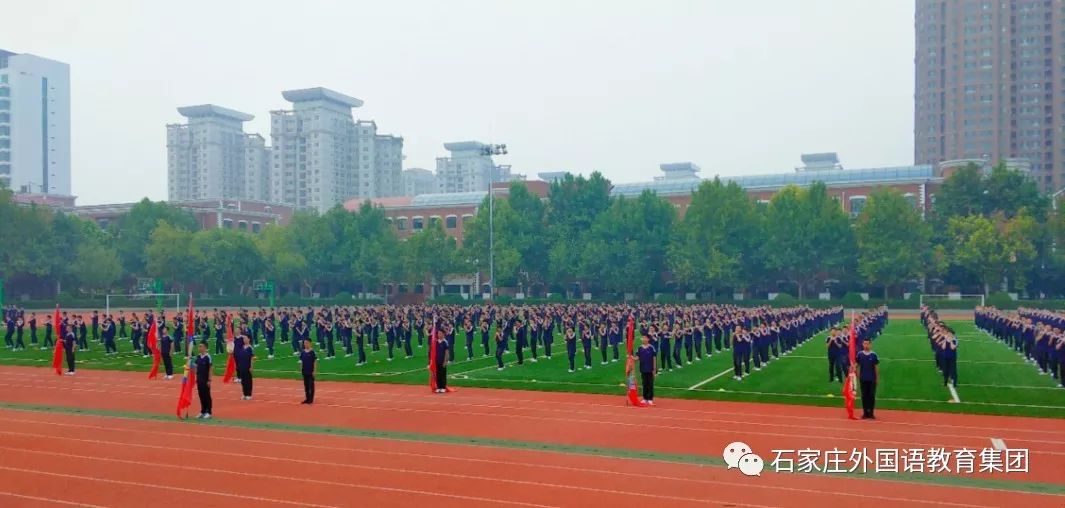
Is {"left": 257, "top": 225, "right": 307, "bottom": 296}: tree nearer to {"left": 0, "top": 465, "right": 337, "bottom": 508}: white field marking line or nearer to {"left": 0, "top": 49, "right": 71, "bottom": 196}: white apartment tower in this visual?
{"left": 0, "top": 49, "right": 71, "bottom": 196}: white apartment tower

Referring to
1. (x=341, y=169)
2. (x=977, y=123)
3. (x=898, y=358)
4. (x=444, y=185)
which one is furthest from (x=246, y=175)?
(x=898, y=358)

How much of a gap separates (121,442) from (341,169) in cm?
14722

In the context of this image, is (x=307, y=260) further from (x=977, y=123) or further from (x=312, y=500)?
(x=977, y=123)

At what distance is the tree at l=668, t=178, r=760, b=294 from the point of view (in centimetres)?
6525

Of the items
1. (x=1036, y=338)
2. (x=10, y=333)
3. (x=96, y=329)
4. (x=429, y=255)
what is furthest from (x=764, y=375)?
(x=429, y=255)

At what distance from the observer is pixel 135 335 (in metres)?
32.4

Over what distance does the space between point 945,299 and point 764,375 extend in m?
45.4

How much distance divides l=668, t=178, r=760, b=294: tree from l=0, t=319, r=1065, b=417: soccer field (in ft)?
101

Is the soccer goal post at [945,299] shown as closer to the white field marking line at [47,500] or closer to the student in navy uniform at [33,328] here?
the student in navy uniform at [33,328]

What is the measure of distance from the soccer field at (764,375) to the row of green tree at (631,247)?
3106 centimetres

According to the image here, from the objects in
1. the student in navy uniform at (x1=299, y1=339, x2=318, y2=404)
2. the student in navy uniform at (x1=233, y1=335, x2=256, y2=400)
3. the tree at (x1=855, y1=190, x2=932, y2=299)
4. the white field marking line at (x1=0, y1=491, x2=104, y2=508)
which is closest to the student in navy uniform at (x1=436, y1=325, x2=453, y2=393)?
the student in navy uniform at (x1=299, y1=339, x2=318, y2=404)

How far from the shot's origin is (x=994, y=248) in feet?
202

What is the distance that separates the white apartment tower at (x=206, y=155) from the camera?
16475 cm

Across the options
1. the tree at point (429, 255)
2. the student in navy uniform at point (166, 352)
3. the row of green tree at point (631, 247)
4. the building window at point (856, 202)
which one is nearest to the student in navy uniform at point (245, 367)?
the student in navy uniform at point (166, 352)
